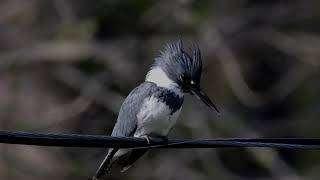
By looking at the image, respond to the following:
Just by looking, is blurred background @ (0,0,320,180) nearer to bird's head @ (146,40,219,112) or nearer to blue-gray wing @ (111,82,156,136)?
bird's head @ (146,40,219,112)

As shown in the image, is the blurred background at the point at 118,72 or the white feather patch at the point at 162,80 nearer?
the white feather patch at the point at 162,80

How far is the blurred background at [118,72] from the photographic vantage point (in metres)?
8.11

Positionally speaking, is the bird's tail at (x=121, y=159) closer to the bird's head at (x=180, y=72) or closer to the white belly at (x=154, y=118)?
the white belly at (x=154, y=118)

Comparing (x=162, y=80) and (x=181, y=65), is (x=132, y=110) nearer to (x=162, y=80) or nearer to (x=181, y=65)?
(x=162, y=80)

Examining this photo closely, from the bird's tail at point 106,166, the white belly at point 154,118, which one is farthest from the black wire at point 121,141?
the bird's tail at point 106,166

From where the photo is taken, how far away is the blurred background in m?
8.11

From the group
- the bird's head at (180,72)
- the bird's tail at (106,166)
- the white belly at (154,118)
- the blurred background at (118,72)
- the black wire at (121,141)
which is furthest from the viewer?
the blurred background at (118,72)

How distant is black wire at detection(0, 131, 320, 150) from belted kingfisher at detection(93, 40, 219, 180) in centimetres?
81

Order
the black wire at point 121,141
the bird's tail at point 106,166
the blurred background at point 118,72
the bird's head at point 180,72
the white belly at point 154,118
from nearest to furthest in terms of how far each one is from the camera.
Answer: the black wire at point 121,141 → the white belly at point 154,118 → the bird's head at point 180,72 → the bird's tail at point 106,166 → the blurred background at point 118,72

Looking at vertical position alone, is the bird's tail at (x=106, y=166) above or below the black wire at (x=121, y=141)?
below

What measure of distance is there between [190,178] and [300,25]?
1.77m

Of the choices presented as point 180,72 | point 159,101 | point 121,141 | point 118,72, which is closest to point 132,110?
point 159,101

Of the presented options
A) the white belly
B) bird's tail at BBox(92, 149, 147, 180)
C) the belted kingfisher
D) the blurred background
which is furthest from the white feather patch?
the blurred background

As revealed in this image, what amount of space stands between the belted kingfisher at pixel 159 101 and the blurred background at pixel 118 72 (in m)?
2.72
